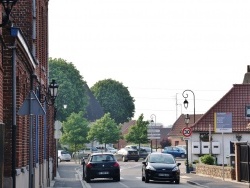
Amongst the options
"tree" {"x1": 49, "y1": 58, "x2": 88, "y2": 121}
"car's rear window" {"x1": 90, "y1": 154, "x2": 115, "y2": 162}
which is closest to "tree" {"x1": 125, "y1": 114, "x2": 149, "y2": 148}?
"tree" {"x1": 49, "y1": 58, "x2": 88, "y2": 121}

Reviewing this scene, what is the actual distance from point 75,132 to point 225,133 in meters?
29.3

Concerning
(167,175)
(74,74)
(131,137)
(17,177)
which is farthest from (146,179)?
(74,74)

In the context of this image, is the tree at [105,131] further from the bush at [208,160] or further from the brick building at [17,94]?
the brick building at [17,94]

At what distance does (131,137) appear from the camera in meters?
95.6

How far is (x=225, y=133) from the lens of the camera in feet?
202

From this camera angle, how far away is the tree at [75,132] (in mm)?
87125

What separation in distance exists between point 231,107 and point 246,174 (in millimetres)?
29269

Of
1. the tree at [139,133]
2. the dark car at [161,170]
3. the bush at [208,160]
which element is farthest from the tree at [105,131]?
the dark car at [161,170]

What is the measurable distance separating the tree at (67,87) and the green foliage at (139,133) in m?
11.7

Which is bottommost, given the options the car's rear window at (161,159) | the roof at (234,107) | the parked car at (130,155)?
the parked car at (130,155)

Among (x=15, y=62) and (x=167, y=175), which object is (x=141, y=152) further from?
(x=15, y=62)

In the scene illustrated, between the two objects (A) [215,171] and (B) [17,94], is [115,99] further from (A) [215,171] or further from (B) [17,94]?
(B) [17,94]

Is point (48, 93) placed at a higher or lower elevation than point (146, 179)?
higher

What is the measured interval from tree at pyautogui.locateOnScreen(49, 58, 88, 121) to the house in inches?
1653
